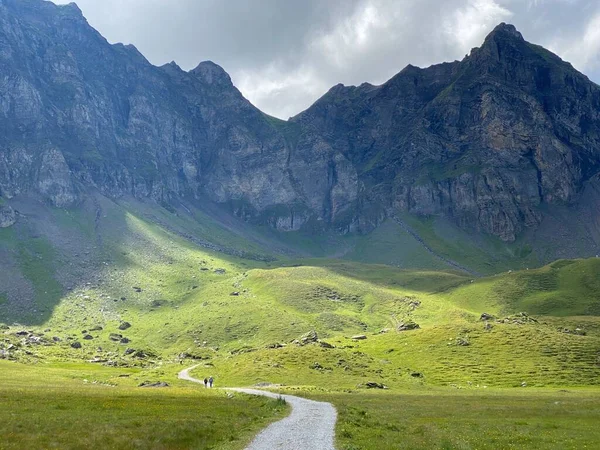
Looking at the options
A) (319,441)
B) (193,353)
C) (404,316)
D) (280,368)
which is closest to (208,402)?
(319,441)

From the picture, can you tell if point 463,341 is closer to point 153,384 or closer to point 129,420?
point 153,384

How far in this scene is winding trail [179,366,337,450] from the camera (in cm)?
2997

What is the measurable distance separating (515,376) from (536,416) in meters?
47.7

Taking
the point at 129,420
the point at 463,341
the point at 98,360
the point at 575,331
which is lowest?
the point at 98,360

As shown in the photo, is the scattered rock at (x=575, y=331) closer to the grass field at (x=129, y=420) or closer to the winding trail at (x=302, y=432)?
the winding trail at (x=302, y=432)

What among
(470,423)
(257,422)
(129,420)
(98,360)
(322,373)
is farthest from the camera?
(98,360)

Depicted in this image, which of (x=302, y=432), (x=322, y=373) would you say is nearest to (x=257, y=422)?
(x=302, y=432)

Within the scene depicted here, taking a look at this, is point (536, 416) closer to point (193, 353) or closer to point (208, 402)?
point (208, 402)

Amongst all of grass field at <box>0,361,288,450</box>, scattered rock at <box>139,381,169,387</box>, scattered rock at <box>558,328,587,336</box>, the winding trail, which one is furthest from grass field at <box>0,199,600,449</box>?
scattered rock at <box>139,381,169,387</box>

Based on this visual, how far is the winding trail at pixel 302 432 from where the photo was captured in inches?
1180

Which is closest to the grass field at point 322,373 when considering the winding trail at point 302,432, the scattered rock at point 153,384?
the winding trail at point 302,432

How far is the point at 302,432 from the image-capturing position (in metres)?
34.7

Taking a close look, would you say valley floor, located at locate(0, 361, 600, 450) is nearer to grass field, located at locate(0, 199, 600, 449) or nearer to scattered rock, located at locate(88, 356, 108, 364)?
grass field, located at locate(0, 199, 600, 449)

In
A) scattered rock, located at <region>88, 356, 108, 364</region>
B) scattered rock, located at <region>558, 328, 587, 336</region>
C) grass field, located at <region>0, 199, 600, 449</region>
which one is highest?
scattered rock, located at <region>558, 328, 587, 336</region>
